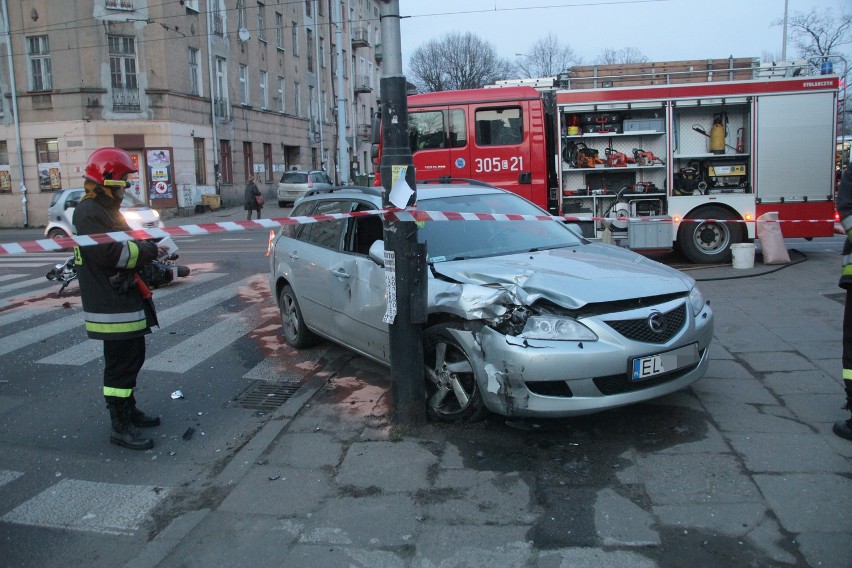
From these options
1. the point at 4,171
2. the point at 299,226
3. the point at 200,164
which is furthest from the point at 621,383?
the point at 4,171

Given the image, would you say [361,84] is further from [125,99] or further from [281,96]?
[125,99]

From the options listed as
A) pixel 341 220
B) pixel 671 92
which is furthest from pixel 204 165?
pixel 341 220

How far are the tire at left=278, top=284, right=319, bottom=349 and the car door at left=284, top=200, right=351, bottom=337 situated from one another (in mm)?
193

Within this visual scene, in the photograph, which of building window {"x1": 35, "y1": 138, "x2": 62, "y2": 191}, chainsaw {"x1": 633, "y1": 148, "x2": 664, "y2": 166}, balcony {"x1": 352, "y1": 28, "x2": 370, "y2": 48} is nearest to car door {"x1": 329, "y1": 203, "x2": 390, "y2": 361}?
chainsaw {"x1": 633, "y1": 148, "x2": 664, "y2": 166}

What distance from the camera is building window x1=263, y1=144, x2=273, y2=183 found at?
127 feet

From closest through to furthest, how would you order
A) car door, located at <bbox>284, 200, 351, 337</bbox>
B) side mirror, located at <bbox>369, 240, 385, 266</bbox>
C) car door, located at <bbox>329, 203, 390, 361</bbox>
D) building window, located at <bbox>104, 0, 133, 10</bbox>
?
side mirror, located at <bbox>369, 240, 385, 266</bbox>, car door, located at <bbox>329, 203, 390, 361</bbox>, car door, located at <bbox>284, 200, 351, 337</bbox>, building window, located at <bbox>104, 0, 133, 10</bbox>

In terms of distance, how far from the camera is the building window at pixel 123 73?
28.3 meters

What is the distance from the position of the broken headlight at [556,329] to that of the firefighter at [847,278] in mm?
1604

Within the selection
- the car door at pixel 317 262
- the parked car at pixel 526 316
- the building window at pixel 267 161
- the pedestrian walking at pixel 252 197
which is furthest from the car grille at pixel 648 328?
the building window at pixel 267 161

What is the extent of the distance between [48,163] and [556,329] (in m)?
29.8

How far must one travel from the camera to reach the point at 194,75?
3128 centimetres

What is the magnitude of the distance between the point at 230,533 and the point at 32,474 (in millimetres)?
1725

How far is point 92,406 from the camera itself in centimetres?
A: 588

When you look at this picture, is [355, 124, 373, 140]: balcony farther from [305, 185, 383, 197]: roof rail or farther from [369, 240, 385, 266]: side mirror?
[369, 240, 385, 266]: side mirror
